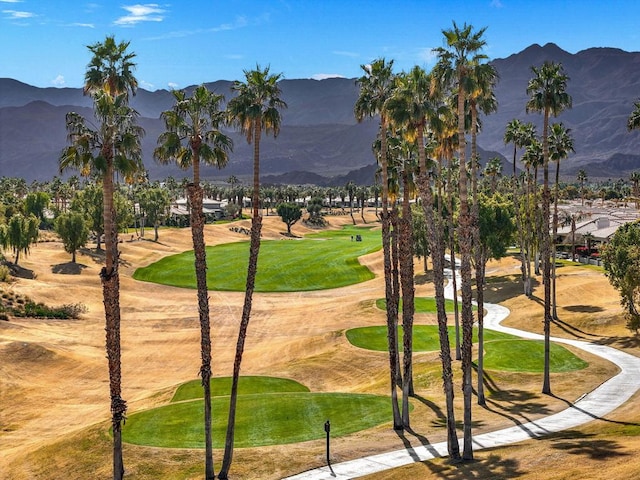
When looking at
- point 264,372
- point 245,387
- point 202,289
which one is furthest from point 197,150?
point 264,372

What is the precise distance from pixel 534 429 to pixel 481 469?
8.34m

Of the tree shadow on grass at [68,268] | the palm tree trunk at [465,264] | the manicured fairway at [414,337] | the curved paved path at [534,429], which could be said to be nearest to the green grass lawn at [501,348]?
the manicured fairway at [414,337]

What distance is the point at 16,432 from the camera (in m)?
44.0

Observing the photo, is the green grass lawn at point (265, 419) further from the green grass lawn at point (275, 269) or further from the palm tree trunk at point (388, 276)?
the green grass lawn at point (275, 269)

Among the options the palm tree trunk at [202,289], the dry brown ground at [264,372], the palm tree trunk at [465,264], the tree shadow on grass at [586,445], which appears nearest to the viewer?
the tree shadow on grass at [586,445]

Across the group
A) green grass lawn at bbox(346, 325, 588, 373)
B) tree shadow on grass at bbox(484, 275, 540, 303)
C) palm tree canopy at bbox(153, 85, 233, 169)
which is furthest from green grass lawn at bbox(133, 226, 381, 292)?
palm tree canopy at bbox(153, 85, 233, 169)

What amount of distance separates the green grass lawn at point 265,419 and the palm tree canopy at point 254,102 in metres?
15.7

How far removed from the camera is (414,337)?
63.0m

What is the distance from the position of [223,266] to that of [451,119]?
8521 centimetres

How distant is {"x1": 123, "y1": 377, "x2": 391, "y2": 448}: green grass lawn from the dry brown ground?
4.65 feet

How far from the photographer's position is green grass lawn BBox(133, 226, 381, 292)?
10281 cm

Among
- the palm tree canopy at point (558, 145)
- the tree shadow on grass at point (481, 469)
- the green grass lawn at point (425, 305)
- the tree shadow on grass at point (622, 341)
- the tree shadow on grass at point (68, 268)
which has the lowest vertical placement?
the green grass lawn at point (425, 305)

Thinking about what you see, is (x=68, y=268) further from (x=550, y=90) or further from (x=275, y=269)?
(x=550, y=90)

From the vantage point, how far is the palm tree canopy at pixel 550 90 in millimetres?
45750
